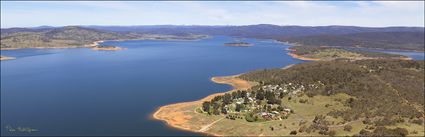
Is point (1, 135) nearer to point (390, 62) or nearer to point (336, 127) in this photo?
point (336, 127)

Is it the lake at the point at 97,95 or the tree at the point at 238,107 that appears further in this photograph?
the tree at the point at 238,107

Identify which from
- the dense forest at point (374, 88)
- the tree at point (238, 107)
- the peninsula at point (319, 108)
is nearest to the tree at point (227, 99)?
the peninsula at point (319, 108)

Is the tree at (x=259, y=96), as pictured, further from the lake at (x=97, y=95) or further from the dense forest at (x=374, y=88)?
the lake at (x=97, y=95)

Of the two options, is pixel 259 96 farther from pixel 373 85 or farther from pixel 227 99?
pixel 373 85

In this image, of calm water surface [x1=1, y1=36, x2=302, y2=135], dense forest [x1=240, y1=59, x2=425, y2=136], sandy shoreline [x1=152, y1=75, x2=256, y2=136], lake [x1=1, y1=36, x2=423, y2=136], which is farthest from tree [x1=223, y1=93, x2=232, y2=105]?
dense forest [x1=240, y1=59, x2=425, y2=136]

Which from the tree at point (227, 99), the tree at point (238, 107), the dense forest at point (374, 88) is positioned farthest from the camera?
the tree at point (227, 99)

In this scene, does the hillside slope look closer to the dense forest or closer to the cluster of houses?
the dense forest

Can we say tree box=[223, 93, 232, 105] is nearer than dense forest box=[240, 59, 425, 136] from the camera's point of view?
No

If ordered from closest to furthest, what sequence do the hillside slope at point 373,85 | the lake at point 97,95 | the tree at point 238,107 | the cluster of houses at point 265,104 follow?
the lake at point 97,95
the hillside slope at point 373,85
the cluster of houses at point 265,104
the tree at point 238,107

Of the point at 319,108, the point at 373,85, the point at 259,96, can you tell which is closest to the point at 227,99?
the point at 259,96
